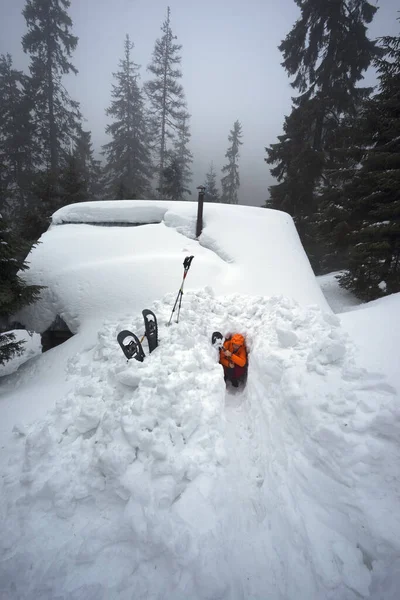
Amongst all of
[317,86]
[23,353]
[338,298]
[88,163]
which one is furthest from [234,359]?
[88,163]

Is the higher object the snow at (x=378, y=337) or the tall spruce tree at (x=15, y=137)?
the tall spruce tree at (x=15, y=137)

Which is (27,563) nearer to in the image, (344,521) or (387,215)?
(344,521)

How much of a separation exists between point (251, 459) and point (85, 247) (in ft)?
22.1

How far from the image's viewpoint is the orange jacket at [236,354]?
4219mm

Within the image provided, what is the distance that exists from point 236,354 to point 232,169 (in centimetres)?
3250

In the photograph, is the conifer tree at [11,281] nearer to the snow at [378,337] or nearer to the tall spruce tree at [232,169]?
the snow at [378,337]

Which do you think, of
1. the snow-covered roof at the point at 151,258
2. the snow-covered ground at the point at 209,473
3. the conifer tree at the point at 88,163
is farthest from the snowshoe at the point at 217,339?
the conifer tree at the point at 88,163

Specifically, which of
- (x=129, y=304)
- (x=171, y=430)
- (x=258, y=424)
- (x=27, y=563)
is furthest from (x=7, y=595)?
(x=129, y=304)

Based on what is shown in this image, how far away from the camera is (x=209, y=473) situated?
8.32 feet

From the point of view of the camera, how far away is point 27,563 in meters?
2.08

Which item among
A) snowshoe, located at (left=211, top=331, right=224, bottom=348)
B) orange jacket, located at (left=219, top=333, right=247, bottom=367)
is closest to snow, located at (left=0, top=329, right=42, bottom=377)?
snowshoe, located at (left=211, top=331, right=224, bottom=348)

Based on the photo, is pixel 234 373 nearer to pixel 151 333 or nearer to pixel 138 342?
pixel 151 333

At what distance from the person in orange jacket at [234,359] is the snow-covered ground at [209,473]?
0.22 m

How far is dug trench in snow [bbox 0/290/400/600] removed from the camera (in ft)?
6.52
